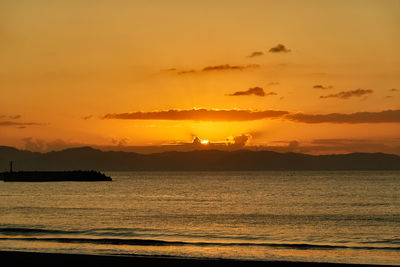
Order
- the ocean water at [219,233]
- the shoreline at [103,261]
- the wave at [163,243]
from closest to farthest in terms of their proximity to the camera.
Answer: the shoreline at [103,261] → the ocean water at [219,233] → the wave at [163,243]

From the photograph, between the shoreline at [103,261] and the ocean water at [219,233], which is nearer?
the shoreline at [103,261]

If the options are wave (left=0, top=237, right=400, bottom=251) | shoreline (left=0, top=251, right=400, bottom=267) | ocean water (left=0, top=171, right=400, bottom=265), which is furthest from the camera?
wave (left=0, top=237, right=400, bottom=251)

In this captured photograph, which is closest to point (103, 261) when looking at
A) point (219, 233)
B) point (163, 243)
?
point (163, 243)

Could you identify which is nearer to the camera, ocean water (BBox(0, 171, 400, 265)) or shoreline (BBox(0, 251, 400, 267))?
shoreline (BBox(0, 251, 400, 267))

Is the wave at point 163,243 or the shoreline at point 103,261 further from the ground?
the shoreline at point 103,261

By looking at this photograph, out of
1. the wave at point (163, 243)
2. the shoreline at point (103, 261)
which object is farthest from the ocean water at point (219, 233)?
the shoreline at point (103, 261)

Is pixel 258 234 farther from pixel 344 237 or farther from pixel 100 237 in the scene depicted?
pixel 100 237

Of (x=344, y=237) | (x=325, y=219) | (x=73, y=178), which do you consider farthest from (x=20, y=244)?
(x=73, y=178)

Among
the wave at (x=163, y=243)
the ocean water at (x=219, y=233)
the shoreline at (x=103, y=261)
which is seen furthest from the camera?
the wave at (x=163, y=243)

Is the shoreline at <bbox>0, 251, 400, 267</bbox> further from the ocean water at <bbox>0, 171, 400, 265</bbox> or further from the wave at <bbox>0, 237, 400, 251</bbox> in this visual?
the wave at <bbox>0, 237, 400, 251</bbox>

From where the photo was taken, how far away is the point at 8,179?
196375 mm

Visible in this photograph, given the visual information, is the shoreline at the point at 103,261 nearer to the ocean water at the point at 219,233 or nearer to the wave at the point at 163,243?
the ocean water at the point at 219,233

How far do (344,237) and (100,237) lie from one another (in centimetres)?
1768

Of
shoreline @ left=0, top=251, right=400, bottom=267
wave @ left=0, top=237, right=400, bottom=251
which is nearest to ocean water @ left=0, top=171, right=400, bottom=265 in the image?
wave @ left=0, top=237, right=400, bottom=251
